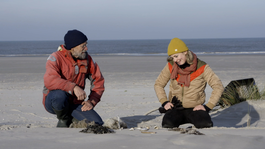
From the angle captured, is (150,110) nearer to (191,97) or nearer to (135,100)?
(135,100)

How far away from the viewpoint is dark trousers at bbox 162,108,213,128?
3912 mm

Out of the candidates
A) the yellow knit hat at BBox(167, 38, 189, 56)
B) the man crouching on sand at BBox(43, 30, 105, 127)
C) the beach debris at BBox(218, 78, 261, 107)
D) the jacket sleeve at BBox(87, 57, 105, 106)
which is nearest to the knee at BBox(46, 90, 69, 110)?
the man crouching on sand at BBox(43, 30, 105, 127)

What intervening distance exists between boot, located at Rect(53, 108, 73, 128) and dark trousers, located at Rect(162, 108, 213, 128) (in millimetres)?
1334

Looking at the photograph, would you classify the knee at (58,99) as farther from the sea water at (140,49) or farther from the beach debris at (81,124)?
the sea water at (140,49)

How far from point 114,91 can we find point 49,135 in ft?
16.9

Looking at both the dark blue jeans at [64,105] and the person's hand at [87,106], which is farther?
the person's hand at [87,106]

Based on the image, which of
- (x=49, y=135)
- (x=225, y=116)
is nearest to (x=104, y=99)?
(x=225, y=116)

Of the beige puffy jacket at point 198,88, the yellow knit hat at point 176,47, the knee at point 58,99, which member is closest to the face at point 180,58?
the yellow knit hat at point 176,47

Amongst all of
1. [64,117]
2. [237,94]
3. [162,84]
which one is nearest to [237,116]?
[237,94]

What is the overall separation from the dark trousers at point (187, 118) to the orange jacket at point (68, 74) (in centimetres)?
106

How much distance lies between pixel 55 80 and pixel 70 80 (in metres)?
0.28

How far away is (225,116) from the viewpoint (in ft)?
17.8

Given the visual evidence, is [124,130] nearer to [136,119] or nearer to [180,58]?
[180,58]

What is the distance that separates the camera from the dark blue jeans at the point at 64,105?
3879mm
